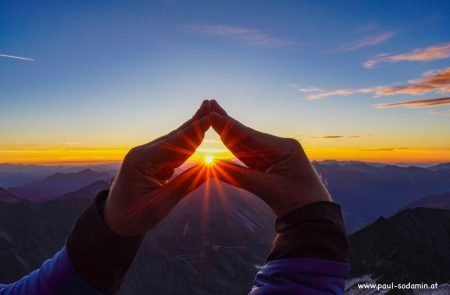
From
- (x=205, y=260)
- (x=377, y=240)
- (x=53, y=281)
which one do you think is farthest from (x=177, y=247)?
(x=53, y=281)

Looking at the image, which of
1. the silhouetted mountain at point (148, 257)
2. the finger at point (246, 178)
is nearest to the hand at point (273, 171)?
the finger at point (246, 178)

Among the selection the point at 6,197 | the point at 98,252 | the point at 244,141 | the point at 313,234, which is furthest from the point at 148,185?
the point at 6,197

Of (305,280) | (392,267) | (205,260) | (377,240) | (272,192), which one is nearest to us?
(305,280)

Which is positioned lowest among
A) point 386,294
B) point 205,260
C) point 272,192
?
point 205,260

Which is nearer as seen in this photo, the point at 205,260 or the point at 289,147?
the point at 289,147

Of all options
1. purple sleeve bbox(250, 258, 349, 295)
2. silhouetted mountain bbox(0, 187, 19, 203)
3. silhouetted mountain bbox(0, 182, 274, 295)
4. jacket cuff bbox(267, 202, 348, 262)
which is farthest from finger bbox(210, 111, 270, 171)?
silhouetted mountain bbox(0, 187, 19, 203)

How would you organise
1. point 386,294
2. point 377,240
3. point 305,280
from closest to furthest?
point 305,280 < point 386,294 < point 377,240

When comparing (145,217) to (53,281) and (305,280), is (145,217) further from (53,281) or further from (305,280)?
(305,280)

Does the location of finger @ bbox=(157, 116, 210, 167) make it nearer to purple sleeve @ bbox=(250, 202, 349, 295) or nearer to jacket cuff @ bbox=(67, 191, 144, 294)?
jacket cuff @ bbox=(67, 191, 144, 294)
